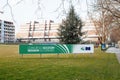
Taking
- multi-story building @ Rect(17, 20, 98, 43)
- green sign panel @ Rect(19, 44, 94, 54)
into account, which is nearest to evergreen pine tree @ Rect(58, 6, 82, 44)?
multi-story building @ Rect(17, 20, 98, 43)

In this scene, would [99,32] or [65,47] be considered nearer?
[65,47]

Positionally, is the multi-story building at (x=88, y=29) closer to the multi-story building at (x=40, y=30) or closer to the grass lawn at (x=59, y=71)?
the multi-story building at (x=40, y=30)

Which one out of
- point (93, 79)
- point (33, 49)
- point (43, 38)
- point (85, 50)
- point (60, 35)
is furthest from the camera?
point (43, 38)

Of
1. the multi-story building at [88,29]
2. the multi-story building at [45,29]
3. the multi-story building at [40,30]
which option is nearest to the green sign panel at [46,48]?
the multi-story building at [40,30]

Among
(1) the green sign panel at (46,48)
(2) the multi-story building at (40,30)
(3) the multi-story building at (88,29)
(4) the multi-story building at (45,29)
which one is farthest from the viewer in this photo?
(3) the multi-story building at (88,29)

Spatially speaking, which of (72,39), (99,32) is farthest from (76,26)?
(99,32)

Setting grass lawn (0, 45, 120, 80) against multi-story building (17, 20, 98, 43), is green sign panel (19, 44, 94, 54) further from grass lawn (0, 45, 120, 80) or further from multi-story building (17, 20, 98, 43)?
grass lawn (0, 45, 120, 80)

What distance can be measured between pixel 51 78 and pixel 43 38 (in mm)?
142831

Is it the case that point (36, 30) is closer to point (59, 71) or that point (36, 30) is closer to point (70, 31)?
point (70, 31)

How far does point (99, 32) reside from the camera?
7875 centimetres

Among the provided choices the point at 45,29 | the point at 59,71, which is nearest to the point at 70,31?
the point at 45,29

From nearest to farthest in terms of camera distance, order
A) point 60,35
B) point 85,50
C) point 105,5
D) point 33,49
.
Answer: point 105,5
point 33,49
point 85,50
point 60,35

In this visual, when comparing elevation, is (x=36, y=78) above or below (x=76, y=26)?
below

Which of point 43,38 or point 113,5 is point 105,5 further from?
point 43,38
